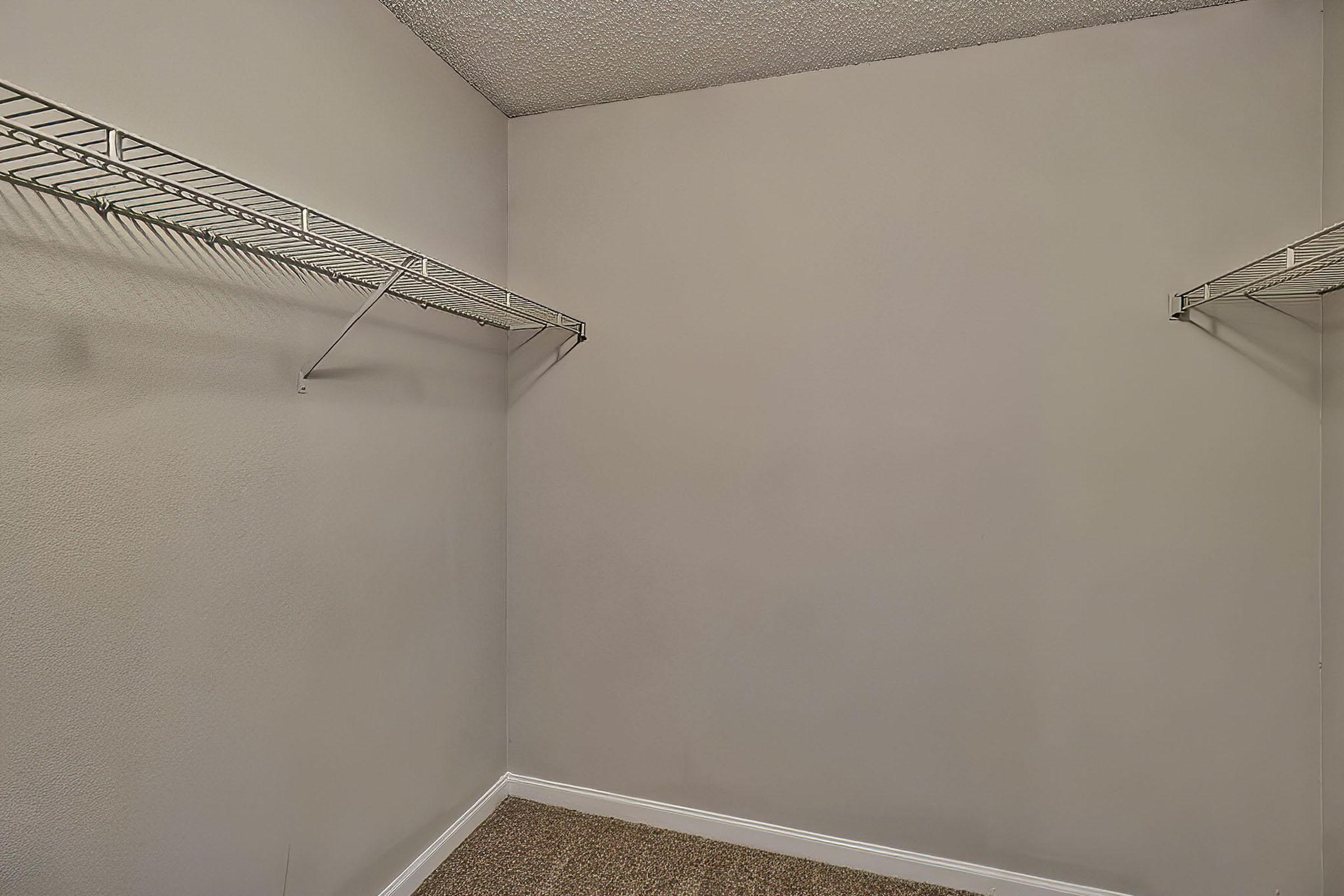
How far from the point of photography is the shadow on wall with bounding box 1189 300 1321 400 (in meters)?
1.62

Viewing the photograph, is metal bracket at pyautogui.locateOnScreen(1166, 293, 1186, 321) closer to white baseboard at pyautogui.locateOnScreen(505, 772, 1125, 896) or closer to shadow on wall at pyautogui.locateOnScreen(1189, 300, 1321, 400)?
shadow on wall at pyautogui.locateOnScreen(1189, 300, 1321, 400)

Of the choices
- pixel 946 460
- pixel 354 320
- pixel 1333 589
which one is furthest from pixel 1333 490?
pixel 354 320

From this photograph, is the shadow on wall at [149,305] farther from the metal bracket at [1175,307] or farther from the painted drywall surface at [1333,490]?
the painted drywall surface at [1333,490]

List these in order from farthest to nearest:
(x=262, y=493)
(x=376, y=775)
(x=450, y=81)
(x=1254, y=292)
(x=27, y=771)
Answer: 1. (x=450, y=81)
2. (x=376, y=775)
3. (x=1254, y=292)
4. (x=262, y=493)
5. (x=27, y=771)

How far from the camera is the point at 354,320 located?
4.54 feet

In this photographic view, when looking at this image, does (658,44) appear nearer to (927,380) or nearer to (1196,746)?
(927,380)

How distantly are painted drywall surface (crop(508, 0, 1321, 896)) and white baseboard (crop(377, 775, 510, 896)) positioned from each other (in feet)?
0.51

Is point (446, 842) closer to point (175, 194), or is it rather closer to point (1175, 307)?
point (175, 194)

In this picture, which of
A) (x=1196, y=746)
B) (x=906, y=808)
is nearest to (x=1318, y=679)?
(x=1196, y=746)

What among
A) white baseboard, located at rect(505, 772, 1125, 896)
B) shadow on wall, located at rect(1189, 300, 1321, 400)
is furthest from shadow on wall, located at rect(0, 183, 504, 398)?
shadow on wall, located at rect(1189, 300, 1321, 400)

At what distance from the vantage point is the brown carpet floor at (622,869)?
5.97ft

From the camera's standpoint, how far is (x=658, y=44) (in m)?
1.81

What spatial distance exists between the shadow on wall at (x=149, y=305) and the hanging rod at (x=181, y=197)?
4 cm

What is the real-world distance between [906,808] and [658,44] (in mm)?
2279
